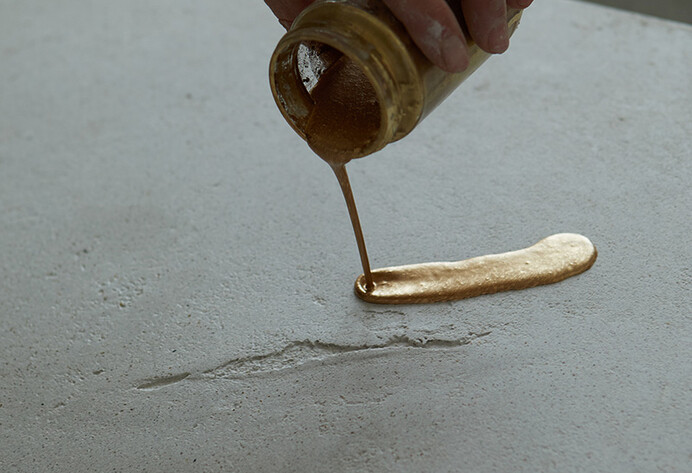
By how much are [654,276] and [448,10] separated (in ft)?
2.38

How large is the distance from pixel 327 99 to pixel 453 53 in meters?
0.25

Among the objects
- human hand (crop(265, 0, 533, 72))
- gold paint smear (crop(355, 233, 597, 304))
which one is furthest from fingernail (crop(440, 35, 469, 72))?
gold paint smear (crop(355, 233, 597, 304))

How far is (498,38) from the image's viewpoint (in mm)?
1016

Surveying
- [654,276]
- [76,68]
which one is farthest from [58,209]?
[654,276]

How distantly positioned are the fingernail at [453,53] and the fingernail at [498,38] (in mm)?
76

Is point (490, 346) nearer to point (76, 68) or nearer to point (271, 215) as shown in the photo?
point (271, 215)

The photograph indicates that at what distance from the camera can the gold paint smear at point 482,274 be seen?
1.33m

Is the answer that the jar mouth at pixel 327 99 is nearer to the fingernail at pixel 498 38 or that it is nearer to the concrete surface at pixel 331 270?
the fingernail at pixel 498 38

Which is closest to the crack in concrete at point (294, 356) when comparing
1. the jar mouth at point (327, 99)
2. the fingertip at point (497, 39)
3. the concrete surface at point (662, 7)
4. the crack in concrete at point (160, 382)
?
the crack in concrete at point (160, 382)

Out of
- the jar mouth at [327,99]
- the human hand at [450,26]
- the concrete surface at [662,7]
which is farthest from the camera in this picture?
the concrete surface at [662,7]

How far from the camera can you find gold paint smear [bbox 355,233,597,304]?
1335 mm

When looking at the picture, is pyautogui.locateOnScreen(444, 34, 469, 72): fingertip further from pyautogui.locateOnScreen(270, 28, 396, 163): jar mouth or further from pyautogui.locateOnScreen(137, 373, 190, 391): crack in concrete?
pyautogui.locateOnScreen(137, 373, 190, 391): crack in concrete

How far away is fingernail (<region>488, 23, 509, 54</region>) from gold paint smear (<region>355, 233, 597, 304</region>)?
0.48m

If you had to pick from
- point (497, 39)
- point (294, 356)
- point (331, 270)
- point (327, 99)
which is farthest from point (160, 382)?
point (497, 39)
